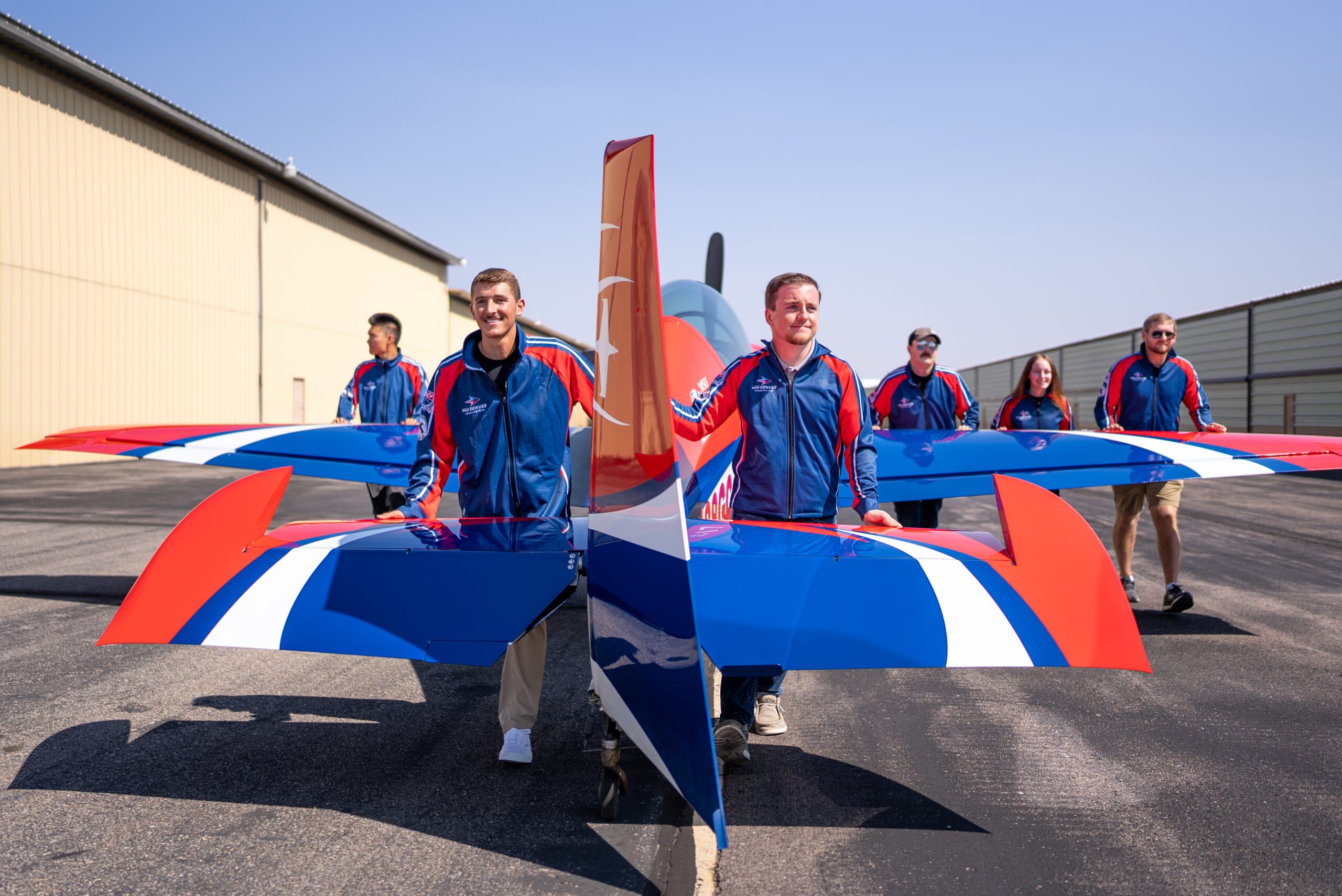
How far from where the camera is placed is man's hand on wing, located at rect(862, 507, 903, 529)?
3.06 meters

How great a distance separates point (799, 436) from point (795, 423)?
57 mm

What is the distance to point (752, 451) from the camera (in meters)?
3.70

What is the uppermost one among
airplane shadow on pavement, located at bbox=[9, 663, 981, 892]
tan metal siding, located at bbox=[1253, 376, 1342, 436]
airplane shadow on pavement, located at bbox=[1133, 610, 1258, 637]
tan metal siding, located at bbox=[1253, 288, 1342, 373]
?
tan metal siding, located at bbox=[1253, 288, 1342, 373]

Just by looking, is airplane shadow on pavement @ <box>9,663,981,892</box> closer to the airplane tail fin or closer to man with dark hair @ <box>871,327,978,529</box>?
the airplane tail fin

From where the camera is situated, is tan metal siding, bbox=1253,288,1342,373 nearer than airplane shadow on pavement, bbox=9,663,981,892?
No

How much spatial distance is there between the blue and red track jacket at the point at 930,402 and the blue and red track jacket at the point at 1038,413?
39cm

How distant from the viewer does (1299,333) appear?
21312 mm

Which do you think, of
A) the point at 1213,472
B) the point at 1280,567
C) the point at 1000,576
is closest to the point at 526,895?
the point at 1000,576

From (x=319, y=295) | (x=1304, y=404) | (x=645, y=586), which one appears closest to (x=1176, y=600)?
(x=645, y=586)

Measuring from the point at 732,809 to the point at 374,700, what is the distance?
2058 millimetres

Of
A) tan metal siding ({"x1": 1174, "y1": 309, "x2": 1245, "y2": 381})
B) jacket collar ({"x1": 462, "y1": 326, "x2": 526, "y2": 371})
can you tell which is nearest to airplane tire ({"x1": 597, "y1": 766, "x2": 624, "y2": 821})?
jacket collar ({"x1": 462, "y1": 326, "x2": 526, "y2": 371})

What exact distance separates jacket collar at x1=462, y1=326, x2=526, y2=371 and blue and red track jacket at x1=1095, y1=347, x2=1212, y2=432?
452cm

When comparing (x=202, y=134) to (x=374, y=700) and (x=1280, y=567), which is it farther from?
(x=1280, y=567)

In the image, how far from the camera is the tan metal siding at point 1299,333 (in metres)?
20.0
